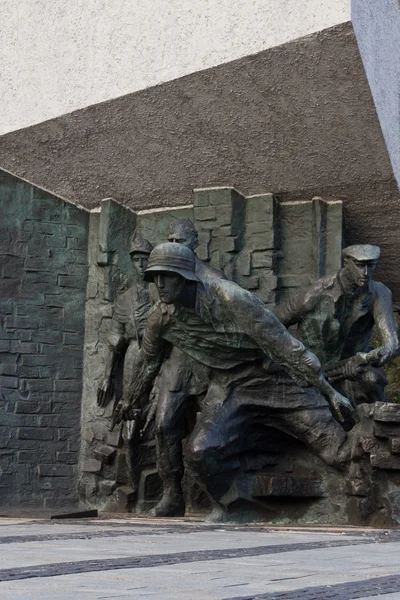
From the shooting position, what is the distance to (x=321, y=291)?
351 inches

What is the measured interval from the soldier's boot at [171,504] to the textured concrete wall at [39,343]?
178cm

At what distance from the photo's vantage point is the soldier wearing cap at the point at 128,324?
980cm

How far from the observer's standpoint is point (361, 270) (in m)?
8.64

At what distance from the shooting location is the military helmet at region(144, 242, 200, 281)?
7.82 meters

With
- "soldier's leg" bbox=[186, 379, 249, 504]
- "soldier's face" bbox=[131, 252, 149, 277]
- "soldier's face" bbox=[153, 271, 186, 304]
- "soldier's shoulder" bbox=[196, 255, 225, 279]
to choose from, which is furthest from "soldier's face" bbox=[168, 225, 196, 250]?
"soldier's leg" bbox=[186, 379, 249, 504]

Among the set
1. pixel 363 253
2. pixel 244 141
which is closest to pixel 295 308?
pixel 363 253

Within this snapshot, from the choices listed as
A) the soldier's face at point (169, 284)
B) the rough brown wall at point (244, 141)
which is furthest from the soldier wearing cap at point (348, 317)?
the soldier's face at point (169, 284)

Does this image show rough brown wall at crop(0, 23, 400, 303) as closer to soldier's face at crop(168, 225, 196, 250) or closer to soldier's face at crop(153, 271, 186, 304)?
soldier's face at crop(168, 225, 196, 250)

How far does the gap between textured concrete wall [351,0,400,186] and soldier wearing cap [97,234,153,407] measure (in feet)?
7.55

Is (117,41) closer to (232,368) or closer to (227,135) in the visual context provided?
(227,135)

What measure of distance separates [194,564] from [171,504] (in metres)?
4.40

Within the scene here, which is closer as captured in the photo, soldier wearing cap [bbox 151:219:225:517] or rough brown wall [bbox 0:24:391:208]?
rough brown wall [bbox 0:24:391:208]

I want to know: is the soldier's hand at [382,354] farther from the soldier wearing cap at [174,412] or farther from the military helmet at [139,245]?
the military helmet at [139,245]

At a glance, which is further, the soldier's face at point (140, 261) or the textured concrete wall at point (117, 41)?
the soldier's face at point (140, 261)
